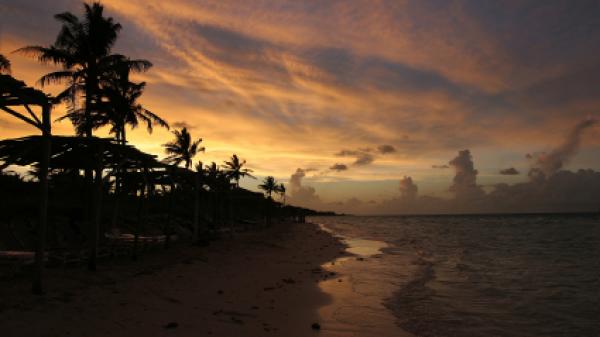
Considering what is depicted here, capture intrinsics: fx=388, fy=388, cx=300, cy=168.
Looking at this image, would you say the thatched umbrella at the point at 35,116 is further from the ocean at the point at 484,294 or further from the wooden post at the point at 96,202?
the ocean at the point at 484,294

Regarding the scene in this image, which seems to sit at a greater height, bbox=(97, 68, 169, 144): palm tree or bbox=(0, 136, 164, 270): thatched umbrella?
bbox=(97, 68, 169, 144): palm tree

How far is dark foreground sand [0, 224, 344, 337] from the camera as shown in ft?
22.8

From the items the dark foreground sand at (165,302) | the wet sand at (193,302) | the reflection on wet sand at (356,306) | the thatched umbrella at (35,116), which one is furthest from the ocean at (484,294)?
the thatched umbrella at (35,116)

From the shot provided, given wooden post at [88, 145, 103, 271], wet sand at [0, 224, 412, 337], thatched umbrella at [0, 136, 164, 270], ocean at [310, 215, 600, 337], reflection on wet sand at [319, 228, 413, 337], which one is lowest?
ocean at [310, 215, 600, 337]

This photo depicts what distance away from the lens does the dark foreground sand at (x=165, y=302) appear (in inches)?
273

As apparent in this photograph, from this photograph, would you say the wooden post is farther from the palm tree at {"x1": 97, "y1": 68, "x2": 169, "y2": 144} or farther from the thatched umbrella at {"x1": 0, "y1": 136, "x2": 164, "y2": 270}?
the palm tree at {"x1": 97, "y1": 68, "x2": 169, "y2": 144}

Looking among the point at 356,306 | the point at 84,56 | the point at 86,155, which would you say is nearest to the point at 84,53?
the point at 84,56

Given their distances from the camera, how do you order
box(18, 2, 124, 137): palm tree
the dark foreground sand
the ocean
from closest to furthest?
1. the dark foreground sand
2. the ocean
3. box(18, 2, 124, 137): palm tree

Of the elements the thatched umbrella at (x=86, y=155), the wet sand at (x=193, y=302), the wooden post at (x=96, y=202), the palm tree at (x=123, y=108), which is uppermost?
the palm tree at (x=123, y=108)

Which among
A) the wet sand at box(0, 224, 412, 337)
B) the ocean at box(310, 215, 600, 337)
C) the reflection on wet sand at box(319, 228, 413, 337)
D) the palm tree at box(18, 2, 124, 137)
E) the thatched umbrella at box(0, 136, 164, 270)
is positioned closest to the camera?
the wet sand at box(0, 224, 412, 337)

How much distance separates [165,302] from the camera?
893 cm

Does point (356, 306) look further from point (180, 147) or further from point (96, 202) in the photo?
point (180, 147)

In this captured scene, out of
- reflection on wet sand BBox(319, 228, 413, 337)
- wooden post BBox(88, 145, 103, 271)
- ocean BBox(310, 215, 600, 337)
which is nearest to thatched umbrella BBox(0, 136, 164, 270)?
wooden post BBox(88, 145, 103, 271)

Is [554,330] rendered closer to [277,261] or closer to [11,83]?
[277,261]
